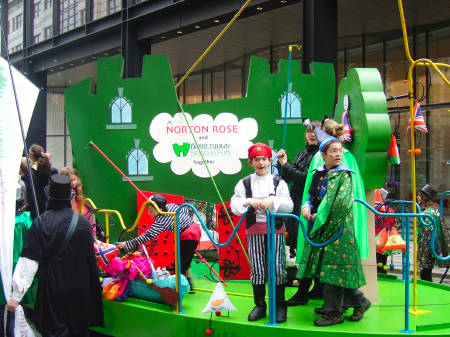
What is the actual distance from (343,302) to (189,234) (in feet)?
5.37

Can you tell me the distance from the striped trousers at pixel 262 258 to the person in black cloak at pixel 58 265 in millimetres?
1324

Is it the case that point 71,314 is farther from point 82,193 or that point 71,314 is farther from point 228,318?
point 82,193

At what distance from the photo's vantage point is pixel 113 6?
15.2m

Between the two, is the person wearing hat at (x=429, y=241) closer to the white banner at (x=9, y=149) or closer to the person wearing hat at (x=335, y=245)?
the person wearing hat at (x=335, y=245)

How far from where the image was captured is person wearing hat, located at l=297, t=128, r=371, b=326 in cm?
413

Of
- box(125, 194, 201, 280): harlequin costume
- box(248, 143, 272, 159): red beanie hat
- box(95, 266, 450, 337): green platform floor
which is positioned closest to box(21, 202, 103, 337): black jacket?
box(95, 266, 450, 337): green platform floor

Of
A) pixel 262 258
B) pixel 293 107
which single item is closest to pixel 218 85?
pixel 293 107

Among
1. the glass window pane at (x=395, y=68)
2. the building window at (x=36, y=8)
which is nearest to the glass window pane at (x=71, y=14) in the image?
the building window at (x=36, y=8)

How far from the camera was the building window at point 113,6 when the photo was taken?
1500 cm

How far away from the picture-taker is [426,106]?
15.3 meters

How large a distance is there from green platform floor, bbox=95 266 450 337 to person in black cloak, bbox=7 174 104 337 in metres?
0.82

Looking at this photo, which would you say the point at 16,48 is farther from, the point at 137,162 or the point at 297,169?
the point at 297,169

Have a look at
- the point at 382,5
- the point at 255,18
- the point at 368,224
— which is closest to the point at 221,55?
the point at 255,18

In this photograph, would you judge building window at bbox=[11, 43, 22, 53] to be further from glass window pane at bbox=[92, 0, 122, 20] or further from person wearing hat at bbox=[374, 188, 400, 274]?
person wearing hat at bbox=[374, 188, 400, 274]
